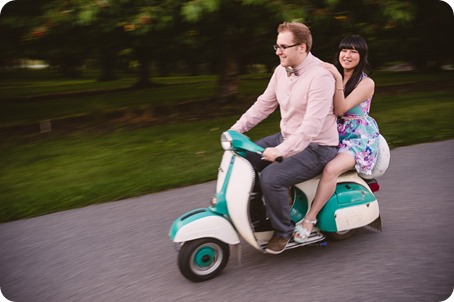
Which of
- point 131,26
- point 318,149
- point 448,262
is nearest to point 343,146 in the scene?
point 318,149

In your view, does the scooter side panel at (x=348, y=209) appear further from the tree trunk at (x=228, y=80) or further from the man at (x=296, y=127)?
the tree trunk at (x=228, y=80)

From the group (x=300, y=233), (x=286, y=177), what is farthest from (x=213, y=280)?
(x=286, y=177)

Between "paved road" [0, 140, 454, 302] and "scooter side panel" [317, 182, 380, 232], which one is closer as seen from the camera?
"paved road" [0, 140, 454, 302]

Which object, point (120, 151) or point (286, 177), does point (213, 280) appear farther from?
point (120, 151)

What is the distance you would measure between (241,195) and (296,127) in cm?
68

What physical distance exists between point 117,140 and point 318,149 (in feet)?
18.9

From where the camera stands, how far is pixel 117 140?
8.55 m

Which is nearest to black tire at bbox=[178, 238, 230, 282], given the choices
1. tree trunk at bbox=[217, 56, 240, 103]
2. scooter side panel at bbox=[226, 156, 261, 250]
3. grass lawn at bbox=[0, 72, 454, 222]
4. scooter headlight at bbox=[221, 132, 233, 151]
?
scooter side panel at bbox=[226, 156, 261, 250]

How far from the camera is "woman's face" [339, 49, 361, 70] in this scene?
150 inches

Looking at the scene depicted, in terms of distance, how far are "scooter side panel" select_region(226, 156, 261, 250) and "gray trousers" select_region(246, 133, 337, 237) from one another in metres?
0.11

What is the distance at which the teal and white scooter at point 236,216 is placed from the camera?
329 centimetres

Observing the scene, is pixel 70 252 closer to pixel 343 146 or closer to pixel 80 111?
pixel 343 146

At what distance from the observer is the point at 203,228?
3293 mm

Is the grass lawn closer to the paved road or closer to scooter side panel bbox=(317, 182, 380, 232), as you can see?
the paved road
